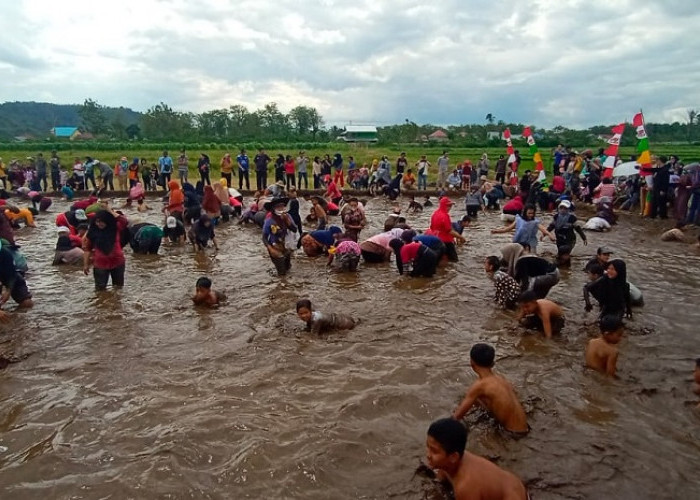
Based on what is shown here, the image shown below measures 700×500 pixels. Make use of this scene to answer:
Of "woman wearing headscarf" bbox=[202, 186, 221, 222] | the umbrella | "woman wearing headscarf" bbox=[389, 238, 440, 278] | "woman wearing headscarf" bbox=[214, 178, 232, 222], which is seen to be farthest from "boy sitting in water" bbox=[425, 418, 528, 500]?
the umbrella

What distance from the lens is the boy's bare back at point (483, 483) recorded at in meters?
2.66

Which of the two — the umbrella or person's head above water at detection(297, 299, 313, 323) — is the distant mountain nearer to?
the umbrella

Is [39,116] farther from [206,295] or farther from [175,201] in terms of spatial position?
[206,295]

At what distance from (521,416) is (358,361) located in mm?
1902

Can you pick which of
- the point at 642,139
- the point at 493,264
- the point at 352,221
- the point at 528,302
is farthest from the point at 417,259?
the point at 642,139

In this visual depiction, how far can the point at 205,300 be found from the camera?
7012 millimetres

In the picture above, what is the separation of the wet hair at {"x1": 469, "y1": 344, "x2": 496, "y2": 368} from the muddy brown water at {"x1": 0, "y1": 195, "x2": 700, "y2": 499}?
1.89 feet

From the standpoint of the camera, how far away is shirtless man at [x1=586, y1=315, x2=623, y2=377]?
15.3 feet

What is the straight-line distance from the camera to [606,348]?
491cm

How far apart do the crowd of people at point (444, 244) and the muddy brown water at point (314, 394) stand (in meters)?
0.31

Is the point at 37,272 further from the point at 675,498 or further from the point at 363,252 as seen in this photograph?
the point at 675,498

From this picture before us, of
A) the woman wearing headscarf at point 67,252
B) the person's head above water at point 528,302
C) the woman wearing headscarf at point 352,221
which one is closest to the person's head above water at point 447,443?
the person's head above water at point 528,302

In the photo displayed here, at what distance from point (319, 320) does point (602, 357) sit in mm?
2989

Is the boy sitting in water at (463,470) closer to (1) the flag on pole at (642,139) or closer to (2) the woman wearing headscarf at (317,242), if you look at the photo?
(2) the woman wearing headscarf at (317,242)
